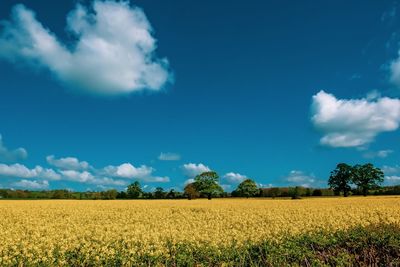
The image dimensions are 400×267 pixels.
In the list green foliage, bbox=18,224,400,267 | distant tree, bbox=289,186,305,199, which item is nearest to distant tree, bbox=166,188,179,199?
distant tree, bbox=289,186,305,199

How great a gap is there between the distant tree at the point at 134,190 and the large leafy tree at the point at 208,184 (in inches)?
1307

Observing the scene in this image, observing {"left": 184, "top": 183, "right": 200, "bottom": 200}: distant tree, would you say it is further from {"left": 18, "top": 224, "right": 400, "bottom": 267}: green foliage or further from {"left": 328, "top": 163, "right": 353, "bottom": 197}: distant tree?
{"left": 18, "top": 224, "right": 400, "bottom": 267}: green foliage

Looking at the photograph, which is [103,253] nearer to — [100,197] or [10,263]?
[10,263]

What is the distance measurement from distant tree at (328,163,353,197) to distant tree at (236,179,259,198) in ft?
80.8

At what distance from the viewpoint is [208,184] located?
102188mm

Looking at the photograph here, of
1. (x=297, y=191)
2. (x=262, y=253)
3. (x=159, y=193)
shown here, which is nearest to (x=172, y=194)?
(x=159, y=193)

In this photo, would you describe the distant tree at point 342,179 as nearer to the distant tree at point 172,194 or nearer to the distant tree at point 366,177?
the distant tree at point 366,177

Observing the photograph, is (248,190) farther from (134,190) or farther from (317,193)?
(134,190)

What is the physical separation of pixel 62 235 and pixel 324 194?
114 m

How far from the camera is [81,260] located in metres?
13.4

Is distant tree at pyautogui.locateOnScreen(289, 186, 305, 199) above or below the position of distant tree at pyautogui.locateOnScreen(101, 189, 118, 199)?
above

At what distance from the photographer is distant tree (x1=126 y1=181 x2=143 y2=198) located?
12719cm

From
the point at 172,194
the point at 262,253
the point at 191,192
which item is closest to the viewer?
the point at 262,253

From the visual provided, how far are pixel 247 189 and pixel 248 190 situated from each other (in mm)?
469
